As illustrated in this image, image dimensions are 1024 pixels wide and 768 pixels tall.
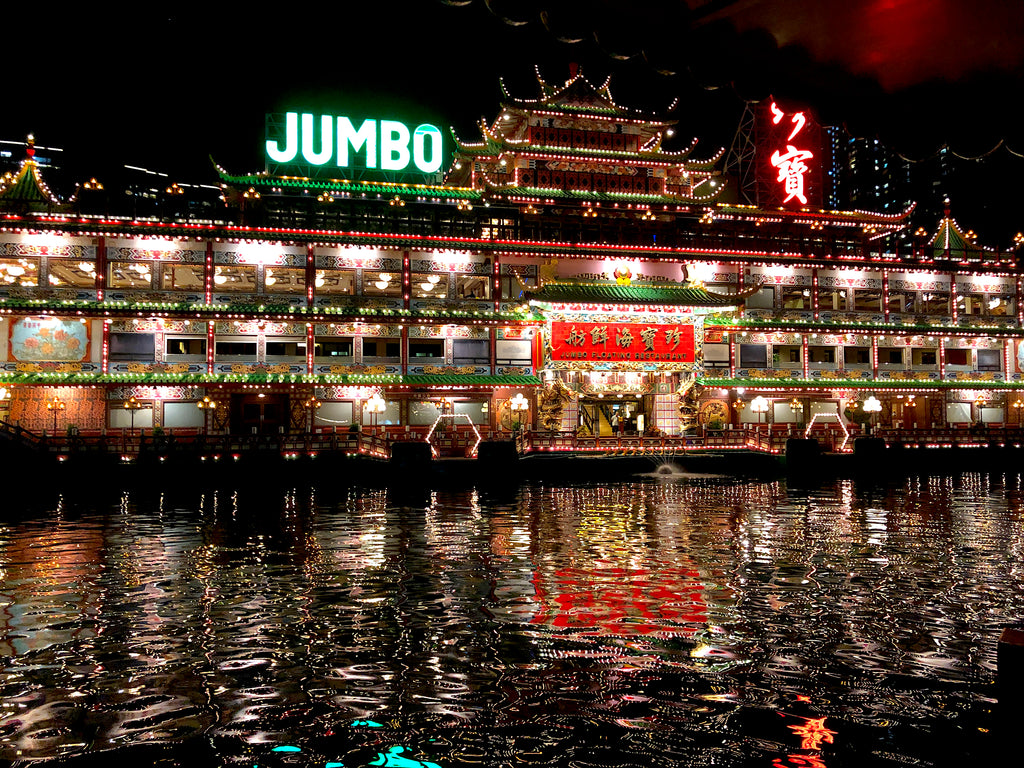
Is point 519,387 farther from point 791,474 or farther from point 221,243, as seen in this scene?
point 221,243

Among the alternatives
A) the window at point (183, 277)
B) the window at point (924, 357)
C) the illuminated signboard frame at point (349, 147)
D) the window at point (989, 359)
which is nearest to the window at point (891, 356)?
the window at point (924, 357)

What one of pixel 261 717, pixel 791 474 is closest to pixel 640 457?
pixel 791 474

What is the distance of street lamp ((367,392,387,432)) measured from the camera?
38938mm

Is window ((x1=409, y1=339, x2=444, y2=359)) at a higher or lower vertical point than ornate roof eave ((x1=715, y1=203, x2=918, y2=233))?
lower

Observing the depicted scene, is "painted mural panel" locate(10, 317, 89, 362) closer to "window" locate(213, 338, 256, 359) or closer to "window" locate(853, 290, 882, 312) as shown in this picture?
"window" locate(213, 338, 256, 359)

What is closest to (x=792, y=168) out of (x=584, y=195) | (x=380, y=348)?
(x=584, y=195)

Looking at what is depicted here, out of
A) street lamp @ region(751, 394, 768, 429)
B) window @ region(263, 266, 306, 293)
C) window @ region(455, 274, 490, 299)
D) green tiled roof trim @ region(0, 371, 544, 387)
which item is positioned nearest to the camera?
green tiled roof trim @ region(0, 371, 544, 387)

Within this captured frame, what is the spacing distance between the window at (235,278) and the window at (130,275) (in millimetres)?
3434

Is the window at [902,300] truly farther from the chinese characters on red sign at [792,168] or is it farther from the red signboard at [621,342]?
the red signboard at [621,342]

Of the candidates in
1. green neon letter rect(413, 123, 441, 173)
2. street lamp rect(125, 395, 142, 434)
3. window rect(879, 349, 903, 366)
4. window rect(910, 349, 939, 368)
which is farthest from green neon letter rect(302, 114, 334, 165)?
window rect(910, 349, 939, 368)

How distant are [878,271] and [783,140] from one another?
10749 millimetres

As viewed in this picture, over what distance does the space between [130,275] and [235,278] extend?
549 centimetres

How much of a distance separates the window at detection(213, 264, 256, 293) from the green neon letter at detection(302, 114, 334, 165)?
7339mm

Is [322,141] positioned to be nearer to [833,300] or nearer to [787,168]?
[787,168]
